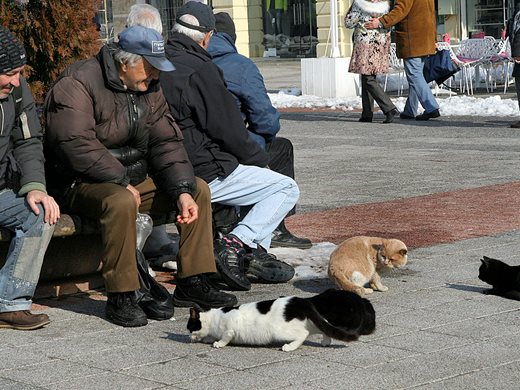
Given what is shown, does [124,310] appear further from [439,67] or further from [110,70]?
[439,67]

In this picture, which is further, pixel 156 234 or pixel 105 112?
pixel 156 234

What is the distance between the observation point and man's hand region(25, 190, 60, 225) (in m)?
6.06

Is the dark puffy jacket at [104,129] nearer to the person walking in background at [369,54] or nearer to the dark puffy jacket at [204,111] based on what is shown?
the dark puffy jacket at [204,111]

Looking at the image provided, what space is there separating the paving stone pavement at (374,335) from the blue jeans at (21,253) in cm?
17

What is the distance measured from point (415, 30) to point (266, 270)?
1133 centimetres

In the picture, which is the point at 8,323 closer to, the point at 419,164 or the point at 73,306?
the point at 73,306

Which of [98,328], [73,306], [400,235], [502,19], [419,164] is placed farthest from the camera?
[502,19]

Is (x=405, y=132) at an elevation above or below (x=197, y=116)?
below

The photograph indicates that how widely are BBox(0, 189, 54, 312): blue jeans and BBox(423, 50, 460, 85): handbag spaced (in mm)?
13209

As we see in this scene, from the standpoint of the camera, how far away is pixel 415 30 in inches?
702

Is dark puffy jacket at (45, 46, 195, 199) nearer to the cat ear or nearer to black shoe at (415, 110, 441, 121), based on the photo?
the cat ear

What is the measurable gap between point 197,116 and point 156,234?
3.51 feet

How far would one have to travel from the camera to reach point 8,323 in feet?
20.0

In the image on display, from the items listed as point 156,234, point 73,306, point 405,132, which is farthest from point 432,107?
point 73,306
